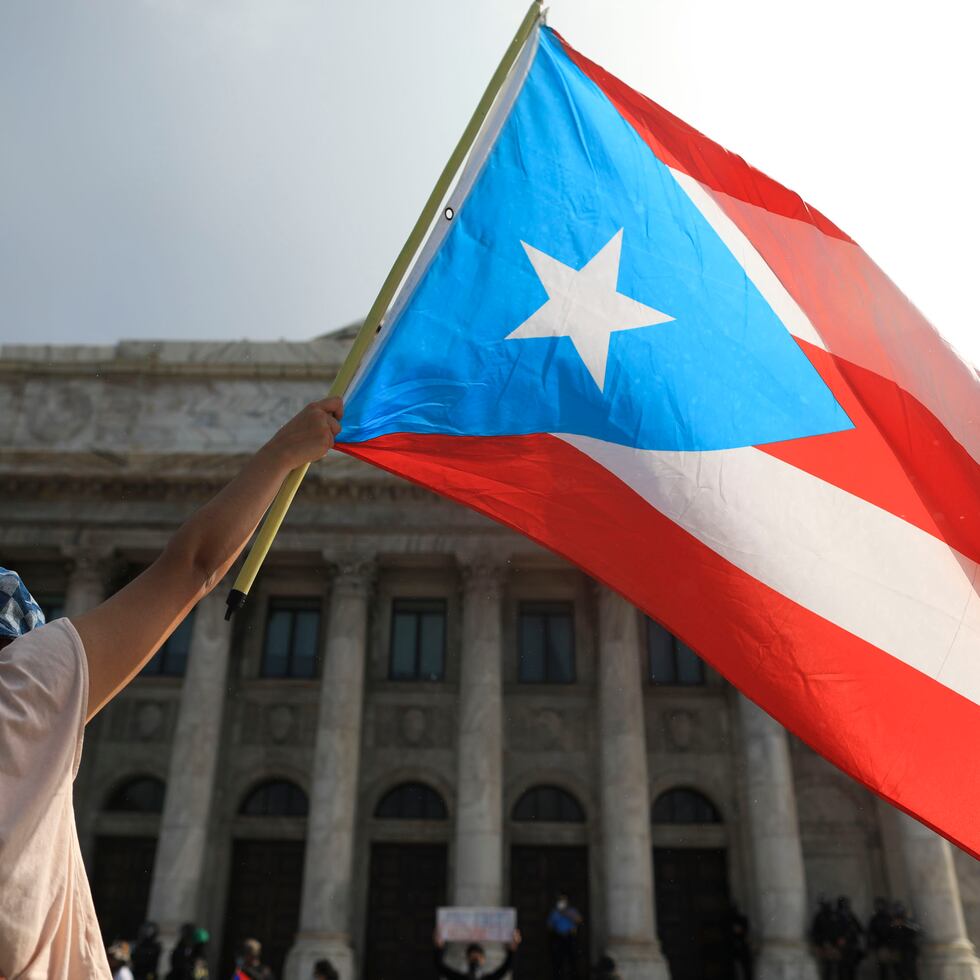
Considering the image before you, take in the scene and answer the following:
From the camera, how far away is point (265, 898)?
23938 millimetres

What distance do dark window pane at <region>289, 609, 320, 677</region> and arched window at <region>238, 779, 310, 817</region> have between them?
269 cm

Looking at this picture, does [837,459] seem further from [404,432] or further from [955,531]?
[404,432]

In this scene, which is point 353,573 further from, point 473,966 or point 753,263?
point 753,263

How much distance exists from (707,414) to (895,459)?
903mm

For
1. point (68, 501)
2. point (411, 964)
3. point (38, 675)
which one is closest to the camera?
point (38, 675)

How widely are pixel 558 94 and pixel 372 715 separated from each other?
2146cm

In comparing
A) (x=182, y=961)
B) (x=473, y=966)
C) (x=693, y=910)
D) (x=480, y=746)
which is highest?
(x=480, y=746)

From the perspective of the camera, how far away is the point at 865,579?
14.6ft

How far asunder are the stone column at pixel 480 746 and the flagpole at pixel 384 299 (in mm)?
19199

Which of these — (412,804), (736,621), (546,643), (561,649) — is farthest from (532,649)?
(736,621)

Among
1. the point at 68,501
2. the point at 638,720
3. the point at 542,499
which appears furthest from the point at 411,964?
the point at 542,499

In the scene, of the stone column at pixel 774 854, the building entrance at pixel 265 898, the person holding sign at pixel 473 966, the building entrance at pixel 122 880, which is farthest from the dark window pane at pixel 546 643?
the person holding sign at pixel 473 966

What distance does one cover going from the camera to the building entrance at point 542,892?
2320cm

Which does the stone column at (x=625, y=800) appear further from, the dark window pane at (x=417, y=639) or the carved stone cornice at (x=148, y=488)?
the carved stone cornice at (x=148, y=488)
